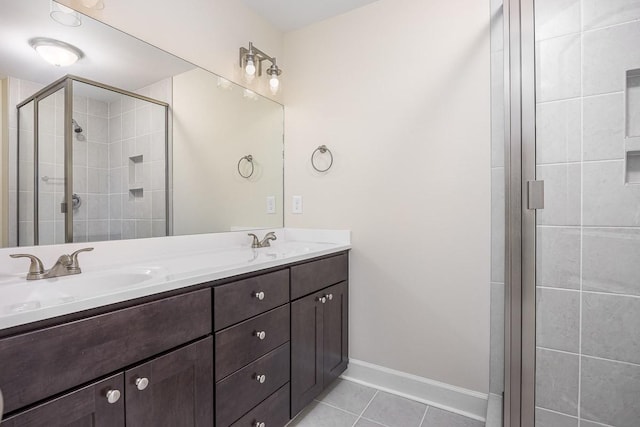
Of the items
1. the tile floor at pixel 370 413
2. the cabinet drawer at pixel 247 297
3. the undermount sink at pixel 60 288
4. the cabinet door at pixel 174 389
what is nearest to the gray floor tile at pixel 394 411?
the tile floor at pixel 370 413

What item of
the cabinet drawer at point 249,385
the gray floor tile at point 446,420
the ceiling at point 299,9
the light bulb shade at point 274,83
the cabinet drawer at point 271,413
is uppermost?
the ceiling at point 299,9

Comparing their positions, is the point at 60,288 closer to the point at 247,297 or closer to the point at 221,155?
the point at 247,297

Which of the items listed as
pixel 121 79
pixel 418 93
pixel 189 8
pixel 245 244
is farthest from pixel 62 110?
pixel 418 93

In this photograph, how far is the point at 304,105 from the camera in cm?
213

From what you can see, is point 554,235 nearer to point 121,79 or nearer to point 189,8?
point 121,79

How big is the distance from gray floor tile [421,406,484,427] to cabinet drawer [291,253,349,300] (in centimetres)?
83

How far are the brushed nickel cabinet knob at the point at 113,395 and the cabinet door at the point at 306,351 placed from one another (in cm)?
75

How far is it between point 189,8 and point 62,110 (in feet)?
2.90

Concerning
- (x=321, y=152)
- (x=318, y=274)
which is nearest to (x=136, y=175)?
(x=318, y=274)

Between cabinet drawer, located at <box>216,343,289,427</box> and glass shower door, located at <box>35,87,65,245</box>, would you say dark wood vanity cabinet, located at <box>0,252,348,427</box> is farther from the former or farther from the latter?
glass shower door, located at <box>35,87,65,245</box>

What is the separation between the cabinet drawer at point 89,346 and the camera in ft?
2.11

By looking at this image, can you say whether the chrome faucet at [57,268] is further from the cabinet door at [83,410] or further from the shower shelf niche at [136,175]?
the cabinet door at [83,410]

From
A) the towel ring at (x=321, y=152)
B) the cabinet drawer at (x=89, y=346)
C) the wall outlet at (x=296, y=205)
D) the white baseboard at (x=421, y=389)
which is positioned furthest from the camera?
the wall outlet at (x=296, y=205)

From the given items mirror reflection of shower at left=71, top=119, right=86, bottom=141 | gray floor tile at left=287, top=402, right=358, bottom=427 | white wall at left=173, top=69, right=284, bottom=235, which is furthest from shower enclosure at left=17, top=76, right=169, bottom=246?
gray floor tile at left=287, top=402, right=358, bottom=427
